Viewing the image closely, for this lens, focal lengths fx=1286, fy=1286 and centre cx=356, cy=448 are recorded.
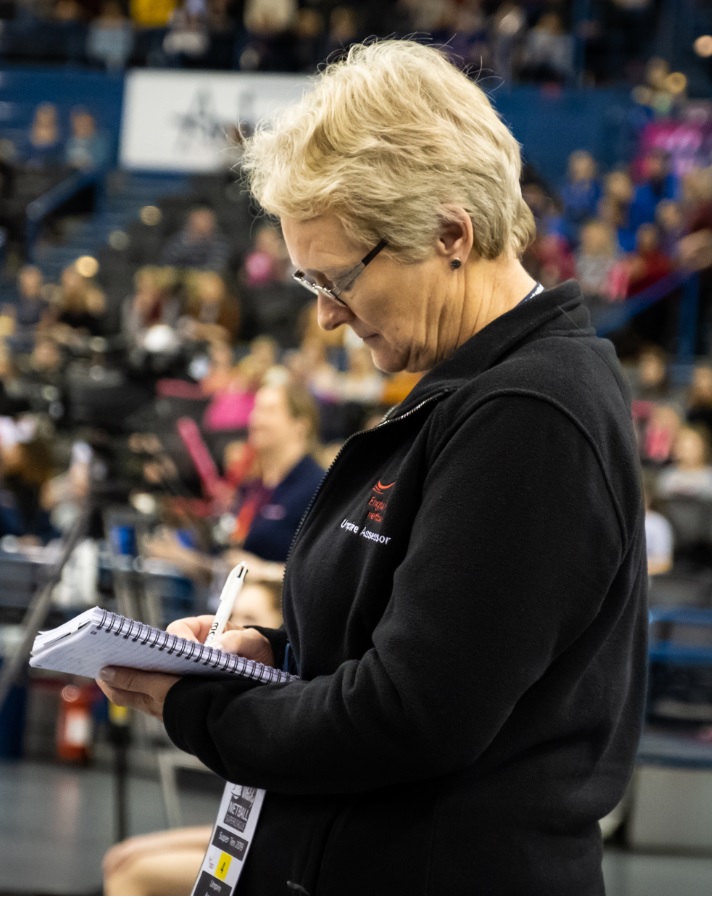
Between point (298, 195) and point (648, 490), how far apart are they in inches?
198

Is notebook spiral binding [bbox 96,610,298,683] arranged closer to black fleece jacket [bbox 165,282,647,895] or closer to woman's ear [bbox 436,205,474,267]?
black fleece jacket [bbox 165,282,647,895]

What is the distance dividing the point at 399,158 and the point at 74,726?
4.19 metres

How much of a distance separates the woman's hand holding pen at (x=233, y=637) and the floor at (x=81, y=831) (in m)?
1.92

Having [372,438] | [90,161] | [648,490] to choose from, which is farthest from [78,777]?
[90,161]

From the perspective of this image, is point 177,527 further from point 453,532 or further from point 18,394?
point 453,532

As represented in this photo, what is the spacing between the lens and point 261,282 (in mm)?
10008

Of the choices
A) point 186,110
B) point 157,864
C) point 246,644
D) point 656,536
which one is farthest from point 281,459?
point 186,110

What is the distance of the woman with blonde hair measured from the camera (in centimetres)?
106

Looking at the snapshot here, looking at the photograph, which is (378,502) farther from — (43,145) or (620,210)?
(43,145)

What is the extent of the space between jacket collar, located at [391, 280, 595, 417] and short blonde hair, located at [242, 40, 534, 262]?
6cm

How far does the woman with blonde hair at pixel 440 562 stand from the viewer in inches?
41.7

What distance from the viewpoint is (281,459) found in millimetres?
4180

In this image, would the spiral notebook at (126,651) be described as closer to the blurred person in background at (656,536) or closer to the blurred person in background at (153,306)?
the blurred person in background at (656,536)

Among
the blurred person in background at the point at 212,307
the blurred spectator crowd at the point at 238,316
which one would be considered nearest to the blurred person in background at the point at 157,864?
the blurred spectator crowd at the point at 238,316
